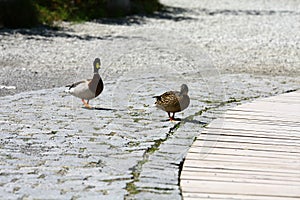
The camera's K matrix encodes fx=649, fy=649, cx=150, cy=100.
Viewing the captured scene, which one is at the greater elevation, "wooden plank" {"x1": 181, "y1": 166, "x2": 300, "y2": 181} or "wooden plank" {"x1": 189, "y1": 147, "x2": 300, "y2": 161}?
"wooden plank" {"x1": 189, "y1": 147, "x2": 300, "y2": 161}

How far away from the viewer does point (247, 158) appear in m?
5.00

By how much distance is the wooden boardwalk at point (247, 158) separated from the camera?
167 inches

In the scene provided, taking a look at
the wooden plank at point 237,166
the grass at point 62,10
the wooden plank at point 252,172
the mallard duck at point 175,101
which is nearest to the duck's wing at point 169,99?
the mallard duck at point 175,101

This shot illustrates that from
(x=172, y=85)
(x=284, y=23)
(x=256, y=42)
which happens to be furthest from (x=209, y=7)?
(x=172, y=85)

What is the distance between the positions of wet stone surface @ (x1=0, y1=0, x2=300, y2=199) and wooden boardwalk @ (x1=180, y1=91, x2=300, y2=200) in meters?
0.15

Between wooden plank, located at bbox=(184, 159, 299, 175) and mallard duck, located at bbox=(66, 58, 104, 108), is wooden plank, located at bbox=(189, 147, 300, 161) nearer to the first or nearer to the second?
wooden plank, located at bbox=(184, 159, 299, 175)

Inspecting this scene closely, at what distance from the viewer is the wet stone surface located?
451 cm

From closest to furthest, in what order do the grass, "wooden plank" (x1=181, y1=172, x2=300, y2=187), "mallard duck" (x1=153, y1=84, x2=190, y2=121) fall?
"wooden plank" (x1=181, y1=172, x2=300, y2=187) < "mallard duck" (x1=153, y1=84, x2=190, y2=121) < the grass

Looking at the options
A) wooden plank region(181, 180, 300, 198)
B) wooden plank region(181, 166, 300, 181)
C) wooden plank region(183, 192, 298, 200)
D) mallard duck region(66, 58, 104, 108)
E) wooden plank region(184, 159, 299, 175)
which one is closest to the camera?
wooden plank region(183, 192, 298, 200)

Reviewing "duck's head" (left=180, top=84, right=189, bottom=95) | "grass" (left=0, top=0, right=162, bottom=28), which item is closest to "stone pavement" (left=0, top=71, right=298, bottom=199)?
"duck's head" (left=180, top=84, right=189, bottom=95)

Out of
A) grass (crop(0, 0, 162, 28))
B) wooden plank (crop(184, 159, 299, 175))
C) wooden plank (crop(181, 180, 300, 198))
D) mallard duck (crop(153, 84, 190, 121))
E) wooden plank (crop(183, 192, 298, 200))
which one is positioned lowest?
wooden plank (crop(183, 192, 298, 200))

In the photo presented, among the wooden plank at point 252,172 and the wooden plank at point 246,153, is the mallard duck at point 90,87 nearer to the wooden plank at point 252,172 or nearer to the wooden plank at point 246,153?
the wooden plank at point 246,153

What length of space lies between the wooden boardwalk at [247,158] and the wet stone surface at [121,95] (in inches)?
6.0

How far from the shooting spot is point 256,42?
1383cm
